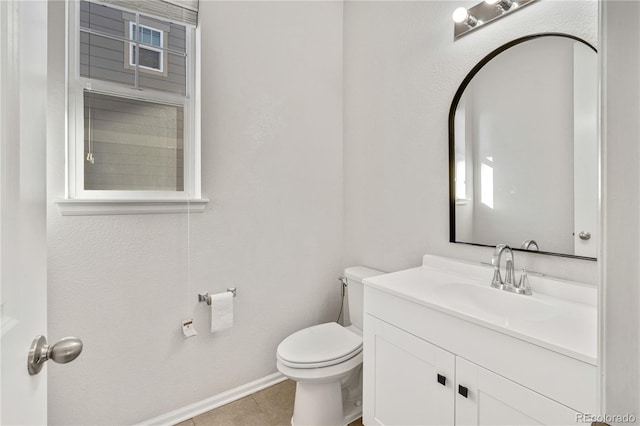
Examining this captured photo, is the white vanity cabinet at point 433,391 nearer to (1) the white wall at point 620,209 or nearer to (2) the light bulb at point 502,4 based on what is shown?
(1) the white wall at point 620,209

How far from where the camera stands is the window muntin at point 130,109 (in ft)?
4.59

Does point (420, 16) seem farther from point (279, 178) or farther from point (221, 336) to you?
point (221, 336)

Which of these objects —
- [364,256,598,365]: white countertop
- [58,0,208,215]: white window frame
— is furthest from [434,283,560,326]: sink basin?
[58,0,208,215]: white window frame

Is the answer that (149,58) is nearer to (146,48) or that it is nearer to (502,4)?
(146,48)

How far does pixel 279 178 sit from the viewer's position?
191cm

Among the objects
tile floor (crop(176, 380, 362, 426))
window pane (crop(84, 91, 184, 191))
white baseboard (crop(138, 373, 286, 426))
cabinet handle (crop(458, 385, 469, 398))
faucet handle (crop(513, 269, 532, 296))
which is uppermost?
window pane (crop(84, 91, 184, 191))

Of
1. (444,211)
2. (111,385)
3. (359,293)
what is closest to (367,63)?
(444,211)

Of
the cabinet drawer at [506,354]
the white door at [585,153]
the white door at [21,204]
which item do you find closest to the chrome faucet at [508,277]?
the white door at [585,153]

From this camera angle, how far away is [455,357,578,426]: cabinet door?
801 millimetres

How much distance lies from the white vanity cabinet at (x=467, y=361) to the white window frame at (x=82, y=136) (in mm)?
1118

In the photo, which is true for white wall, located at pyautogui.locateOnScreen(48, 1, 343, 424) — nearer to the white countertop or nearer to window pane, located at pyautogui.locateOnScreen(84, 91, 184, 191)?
window pane, located at pyautogui.locateOnScreen(84, 91, 184, 191)

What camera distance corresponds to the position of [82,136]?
1.39 metres

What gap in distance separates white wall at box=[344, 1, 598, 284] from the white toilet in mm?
552

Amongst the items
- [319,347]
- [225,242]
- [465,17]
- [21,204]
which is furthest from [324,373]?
[465,17]
